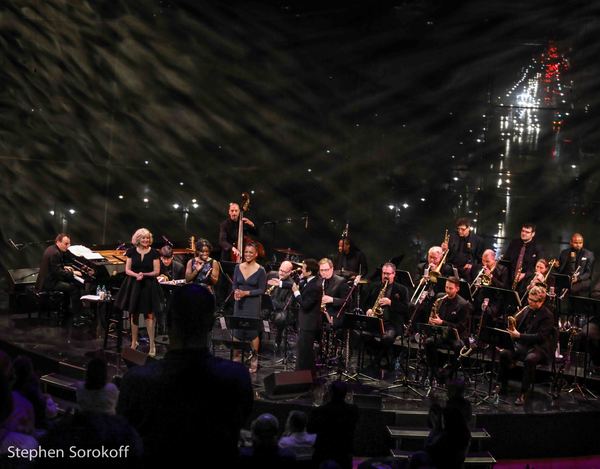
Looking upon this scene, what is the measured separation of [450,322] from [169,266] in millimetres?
4191

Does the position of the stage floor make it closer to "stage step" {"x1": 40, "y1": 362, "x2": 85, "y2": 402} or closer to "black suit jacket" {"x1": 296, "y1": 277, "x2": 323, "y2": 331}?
"stage step" {"x1": 40, "y1": 362, "x2": 85, "y2": 402}

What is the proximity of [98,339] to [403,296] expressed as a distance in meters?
4.29

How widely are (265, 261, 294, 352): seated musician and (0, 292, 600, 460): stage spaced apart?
0.55 metres

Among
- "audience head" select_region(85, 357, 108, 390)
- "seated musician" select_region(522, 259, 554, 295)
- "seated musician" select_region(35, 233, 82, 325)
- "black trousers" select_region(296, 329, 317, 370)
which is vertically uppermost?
"seated musician" select_region(522, 259, 554, 295)

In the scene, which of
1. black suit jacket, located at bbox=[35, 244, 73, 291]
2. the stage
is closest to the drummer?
the stage

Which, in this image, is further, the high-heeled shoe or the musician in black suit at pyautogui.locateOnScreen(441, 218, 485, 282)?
the musician in black suit at pyautogui.locateOnScreen(441, 218, 485, 282)

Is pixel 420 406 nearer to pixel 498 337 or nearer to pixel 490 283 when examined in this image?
pixel 498 337

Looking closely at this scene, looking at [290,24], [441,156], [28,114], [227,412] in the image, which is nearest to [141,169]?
[28,114]

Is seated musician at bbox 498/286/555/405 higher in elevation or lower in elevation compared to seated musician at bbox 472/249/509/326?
lower

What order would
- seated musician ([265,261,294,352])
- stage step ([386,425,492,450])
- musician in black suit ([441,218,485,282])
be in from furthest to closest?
musician in black suit ([441,218,485,282]), seated musician ([265,261,294,352]), stage step ([386,425,492,450])

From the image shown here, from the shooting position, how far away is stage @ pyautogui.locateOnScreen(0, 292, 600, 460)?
338 inches

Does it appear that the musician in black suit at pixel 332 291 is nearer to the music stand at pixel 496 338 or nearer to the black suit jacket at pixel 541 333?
the music stand at pixel 496 338

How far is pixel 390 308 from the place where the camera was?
1035cm

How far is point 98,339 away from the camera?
11398 millimetres
